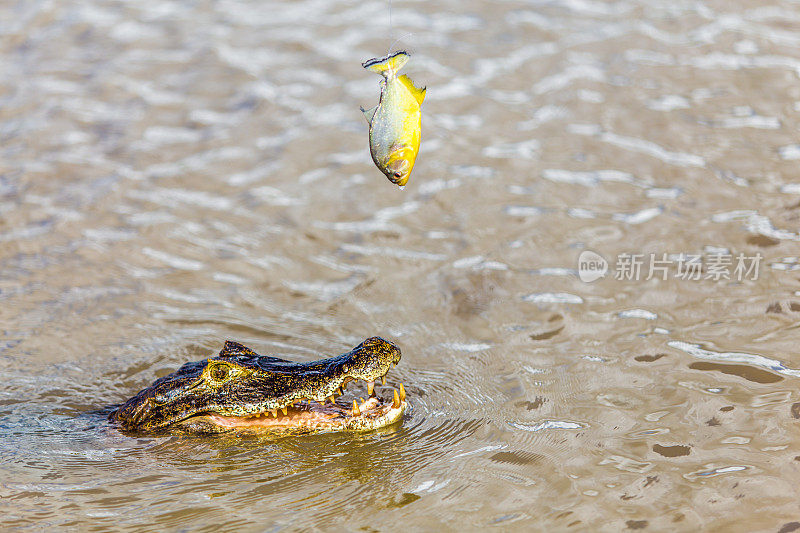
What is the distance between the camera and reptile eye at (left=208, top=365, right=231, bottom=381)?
5016 mm

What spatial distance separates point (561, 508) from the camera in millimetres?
4344

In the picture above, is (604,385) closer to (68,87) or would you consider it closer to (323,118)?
(323,118)

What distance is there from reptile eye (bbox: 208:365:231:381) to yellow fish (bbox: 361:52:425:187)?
1714 millimetres

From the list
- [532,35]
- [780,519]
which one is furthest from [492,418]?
[532,35]

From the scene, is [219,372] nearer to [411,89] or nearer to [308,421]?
[308,421]

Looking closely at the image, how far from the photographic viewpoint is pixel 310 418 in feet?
16.7

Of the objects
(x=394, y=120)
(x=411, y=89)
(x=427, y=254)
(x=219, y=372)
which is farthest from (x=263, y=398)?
(x=427, y=254)

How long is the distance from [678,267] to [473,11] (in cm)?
625

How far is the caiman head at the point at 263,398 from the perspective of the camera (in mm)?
4863

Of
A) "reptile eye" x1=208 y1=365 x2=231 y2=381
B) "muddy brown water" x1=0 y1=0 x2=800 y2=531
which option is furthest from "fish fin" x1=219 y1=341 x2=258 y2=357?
"muddy brown water" x1=0 y1=0 x2=800 y2=531

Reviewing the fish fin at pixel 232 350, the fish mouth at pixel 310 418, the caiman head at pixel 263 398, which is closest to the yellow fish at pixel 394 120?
the caiman head at pixel 263 398

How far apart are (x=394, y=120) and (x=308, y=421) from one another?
2.00 m

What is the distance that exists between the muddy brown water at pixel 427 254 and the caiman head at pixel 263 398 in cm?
13

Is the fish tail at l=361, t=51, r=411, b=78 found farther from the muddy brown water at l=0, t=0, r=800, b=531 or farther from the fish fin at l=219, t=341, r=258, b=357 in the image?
the muddy brown water at l=0, t=0, r=800, b=531
